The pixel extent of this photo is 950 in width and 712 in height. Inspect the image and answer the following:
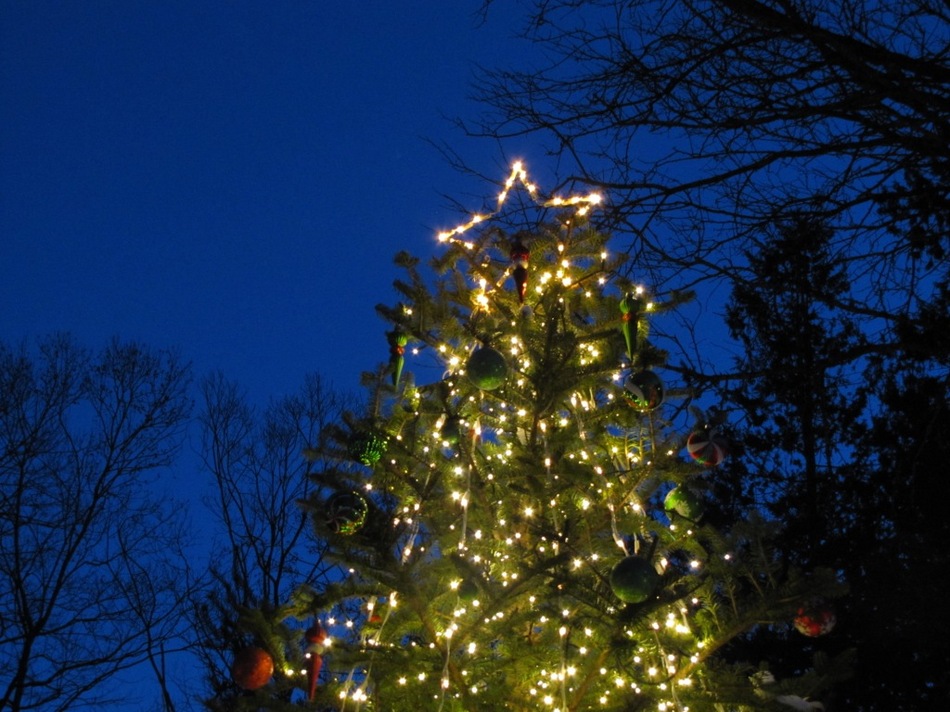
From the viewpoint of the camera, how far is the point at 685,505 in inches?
136

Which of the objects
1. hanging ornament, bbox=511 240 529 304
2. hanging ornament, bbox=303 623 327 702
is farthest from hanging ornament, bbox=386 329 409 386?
hanging ornament, bbox=303 623 327 702

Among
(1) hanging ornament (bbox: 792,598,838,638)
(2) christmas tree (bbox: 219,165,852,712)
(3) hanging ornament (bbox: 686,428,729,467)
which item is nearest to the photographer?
(2) christmas tree (bbox: 219,165,852,712)

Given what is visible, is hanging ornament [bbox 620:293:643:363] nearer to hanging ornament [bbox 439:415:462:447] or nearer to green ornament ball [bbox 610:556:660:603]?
hanging ornament [bbox 439:415:462:447]

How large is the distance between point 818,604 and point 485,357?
6.04 feet

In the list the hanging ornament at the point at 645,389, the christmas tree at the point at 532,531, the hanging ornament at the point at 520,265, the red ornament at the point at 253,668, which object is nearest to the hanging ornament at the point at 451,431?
the christmas tree at the point at 532,531

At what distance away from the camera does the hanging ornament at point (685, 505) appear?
345cm

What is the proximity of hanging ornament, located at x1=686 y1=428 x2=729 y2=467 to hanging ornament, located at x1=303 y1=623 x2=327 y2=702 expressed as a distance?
6.13ft

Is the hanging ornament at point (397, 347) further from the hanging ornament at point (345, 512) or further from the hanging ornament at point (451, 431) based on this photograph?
the hanging ornament at point (345, 512)

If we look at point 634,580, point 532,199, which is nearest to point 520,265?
point 532,199

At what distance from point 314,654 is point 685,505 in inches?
72.2

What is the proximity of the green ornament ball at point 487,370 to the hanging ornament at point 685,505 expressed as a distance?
1040 millimetres

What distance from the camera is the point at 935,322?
432 centimetres

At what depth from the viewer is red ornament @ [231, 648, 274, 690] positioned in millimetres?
2918

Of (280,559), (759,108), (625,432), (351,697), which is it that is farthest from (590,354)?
(280,559)
